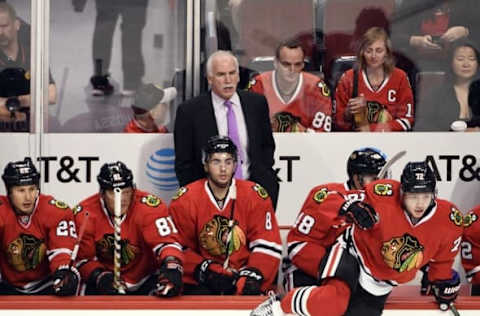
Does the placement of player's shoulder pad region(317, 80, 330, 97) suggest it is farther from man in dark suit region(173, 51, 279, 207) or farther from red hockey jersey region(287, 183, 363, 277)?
red hockey jersey region(287, 183, 363, 277)

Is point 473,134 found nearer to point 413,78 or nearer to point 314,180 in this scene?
point 413,78

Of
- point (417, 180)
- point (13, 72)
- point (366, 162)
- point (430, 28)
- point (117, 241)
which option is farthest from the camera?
point (430, 28)

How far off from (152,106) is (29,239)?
0.99 m

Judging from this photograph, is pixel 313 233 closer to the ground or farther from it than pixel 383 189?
closer to the ground

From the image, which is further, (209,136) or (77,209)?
(209,136)

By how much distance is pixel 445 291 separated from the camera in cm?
437

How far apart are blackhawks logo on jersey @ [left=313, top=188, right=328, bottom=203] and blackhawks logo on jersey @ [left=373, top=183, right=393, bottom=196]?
1.51 feet

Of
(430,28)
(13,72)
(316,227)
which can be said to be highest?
(430,28)

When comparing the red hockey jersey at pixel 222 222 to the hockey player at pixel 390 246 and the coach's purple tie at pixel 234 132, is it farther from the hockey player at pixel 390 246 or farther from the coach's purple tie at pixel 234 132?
the hockey player at pixel 390 246

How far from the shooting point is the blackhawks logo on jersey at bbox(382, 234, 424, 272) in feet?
14.8

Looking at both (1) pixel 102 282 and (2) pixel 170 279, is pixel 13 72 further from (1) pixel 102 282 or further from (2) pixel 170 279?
(2) pixel 170 279

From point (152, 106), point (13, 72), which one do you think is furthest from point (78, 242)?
point (13, 72)

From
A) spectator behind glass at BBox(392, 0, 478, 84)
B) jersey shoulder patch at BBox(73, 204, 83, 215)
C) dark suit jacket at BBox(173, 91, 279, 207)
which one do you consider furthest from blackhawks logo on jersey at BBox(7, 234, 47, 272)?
spectator behind glass at BBox(392, 0, 478, 84)

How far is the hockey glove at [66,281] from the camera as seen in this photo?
14.4ft
